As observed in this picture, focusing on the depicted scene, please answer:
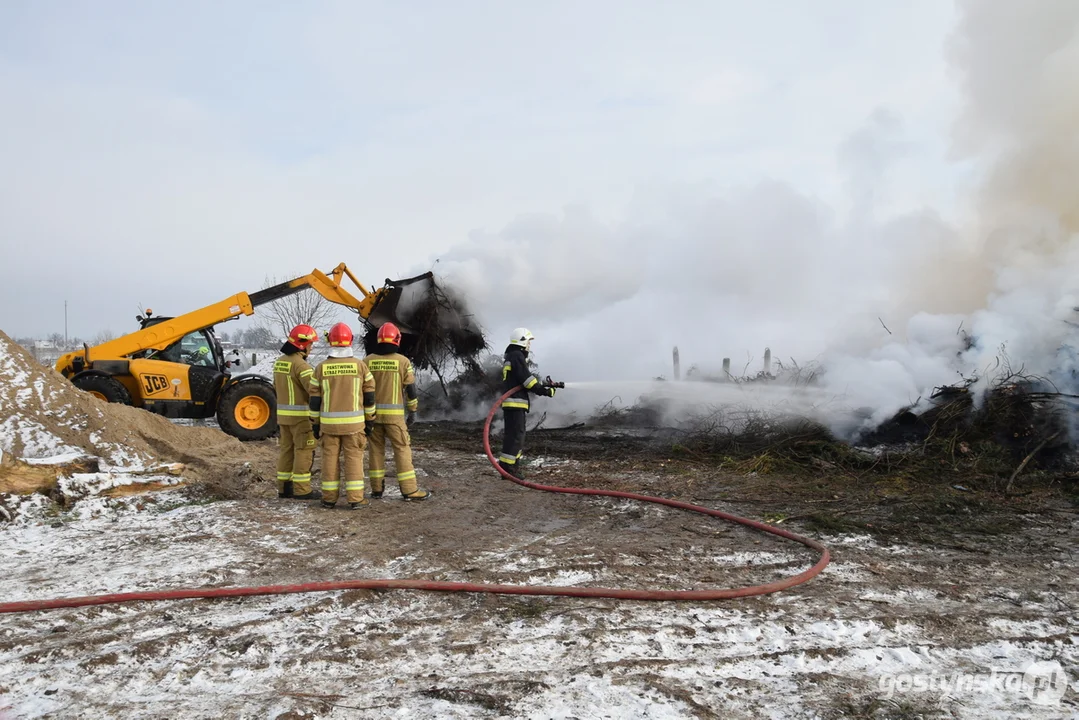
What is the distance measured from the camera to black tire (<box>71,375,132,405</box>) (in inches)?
380

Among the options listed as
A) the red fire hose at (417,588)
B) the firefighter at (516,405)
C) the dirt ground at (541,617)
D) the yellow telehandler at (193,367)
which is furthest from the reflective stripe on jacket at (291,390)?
the yellow telehandler at (193,367)

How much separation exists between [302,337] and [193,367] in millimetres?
4922

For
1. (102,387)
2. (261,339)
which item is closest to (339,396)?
(102,387)

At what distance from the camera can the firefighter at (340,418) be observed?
19.8ft

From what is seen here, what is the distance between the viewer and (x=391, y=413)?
21.1 ft

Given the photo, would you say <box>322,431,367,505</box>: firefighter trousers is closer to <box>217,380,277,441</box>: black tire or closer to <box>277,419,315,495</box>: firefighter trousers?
<box>277,419,315,495</box>: firefighter trousers

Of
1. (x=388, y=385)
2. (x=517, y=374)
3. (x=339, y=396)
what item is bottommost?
(x=339, y=396)

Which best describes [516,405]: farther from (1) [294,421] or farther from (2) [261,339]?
(2) [261,339]

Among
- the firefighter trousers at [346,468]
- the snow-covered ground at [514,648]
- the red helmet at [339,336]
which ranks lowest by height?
the snow-covered ground at [514,648]

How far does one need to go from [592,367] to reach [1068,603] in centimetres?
1196

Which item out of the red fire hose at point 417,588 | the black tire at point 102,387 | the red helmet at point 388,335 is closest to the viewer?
the red fire hose at point 417,588

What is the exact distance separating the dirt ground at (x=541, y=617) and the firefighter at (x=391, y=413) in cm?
38

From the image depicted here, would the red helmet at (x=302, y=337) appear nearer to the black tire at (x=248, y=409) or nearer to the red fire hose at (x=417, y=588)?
the red fire hose at (x=417, y=588)

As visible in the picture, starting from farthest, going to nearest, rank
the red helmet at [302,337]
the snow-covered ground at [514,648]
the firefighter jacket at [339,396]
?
the red helmet at [302,337] < the firefighter jacket at [339,396] < the snow-covered ground at [514,648]
